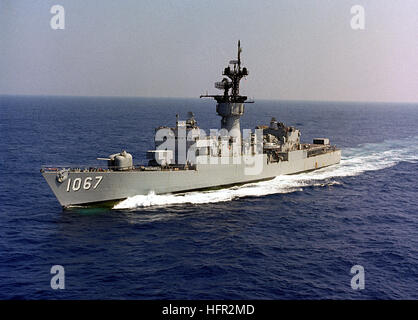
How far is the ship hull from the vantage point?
30078mm

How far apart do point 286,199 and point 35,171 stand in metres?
28.8

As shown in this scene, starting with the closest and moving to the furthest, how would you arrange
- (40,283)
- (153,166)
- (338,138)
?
1. (40,283)
2. (153,166)
3. (338,138)

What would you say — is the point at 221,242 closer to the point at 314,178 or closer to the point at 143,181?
the point at 143,181

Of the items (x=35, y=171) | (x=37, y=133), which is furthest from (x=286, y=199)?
(x=37, y=133)

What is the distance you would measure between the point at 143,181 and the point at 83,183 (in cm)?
499

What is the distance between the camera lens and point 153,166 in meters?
35.2

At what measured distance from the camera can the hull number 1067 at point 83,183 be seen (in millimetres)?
30000

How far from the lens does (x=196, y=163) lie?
116ft

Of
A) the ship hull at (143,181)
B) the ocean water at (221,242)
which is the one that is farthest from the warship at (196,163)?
the ocean water at (221,242)

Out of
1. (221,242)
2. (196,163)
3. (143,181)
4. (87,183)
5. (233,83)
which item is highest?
(233,83)

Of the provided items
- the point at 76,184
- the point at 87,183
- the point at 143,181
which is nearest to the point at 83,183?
the point at 87,183

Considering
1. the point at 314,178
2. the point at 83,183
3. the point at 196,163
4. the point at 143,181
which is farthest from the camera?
the point at 314,178

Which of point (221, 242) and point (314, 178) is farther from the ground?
point (314, 178)

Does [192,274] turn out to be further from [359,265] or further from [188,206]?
[188,206]
